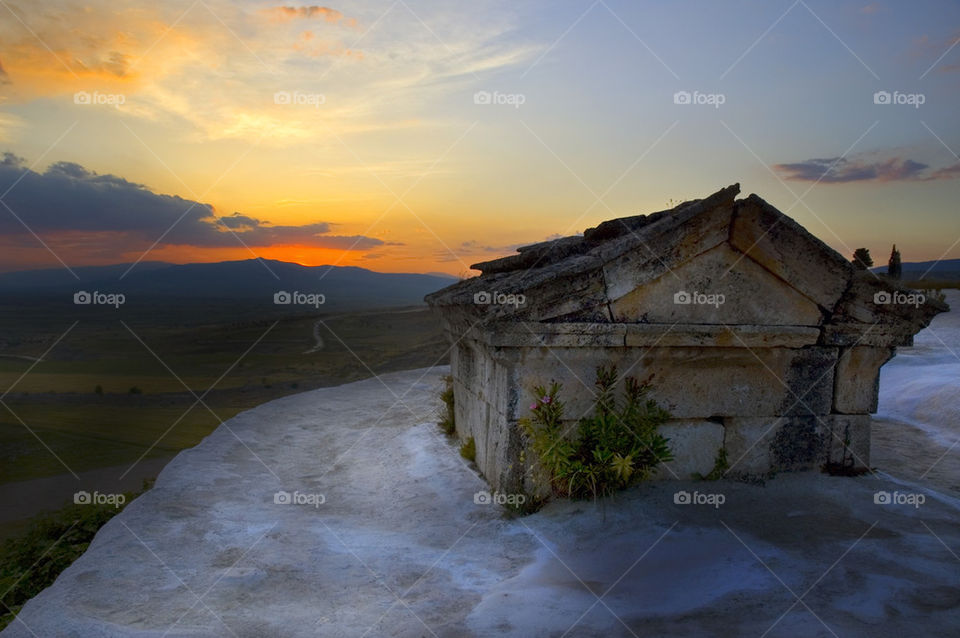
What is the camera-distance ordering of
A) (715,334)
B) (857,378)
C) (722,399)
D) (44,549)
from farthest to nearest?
(44,549), (857,378), (722,399), (715,334)

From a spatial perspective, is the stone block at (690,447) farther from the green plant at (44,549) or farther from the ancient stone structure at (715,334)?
the green plant at (44,549)

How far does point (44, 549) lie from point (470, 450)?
595 centimetres

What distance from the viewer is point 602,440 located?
6984 millimetres

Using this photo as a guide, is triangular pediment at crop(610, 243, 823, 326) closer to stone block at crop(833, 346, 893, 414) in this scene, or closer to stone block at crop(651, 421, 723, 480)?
stone block at crop(833, 346, 893, 414)

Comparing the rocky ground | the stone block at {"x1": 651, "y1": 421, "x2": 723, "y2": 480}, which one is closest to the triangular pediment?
the stone block at {"x1": 651, "y1": 421, "x2": 723, "y2": 480}

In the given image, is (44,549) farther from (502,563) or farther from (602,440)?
(602,440)

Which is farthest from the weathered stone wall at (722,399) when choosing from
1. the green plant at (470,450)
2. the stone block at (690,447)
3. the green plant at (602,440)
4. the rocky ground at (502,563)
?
the green plant at (470,450)

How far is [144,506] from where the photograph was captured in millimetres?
7484

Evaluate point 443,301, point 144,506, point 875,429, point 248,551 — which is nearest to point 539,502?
point 248,551

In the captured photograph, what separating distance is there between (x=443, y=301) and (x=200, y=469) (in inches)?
168

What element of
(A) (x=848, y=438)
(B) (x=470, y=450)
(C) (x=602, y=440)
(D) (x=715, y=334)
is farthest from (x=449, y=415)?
(A) (x=848, y=438)

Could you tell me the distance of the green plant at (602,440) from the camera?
270 inches

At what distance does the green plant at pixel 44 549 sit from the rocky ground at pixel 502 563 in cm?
159

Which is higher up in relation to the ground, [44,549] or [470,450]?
[470,450]
